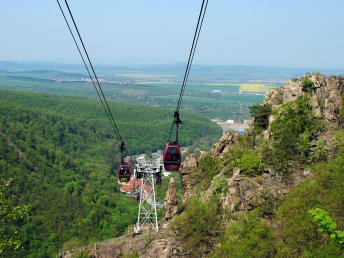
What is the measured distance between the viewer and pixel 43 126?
144 m

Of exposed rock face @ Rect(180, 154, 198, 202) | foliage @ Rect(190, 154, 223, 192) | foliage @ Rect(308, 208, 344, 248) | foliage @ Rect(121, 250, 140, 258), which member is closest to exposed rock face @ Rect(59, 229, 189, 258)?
foliage @ Rect(121, 250, 140, 258)

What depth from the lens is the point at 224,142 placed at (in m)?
37.5

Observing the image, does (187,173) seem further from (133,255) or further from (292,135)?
(292,135)

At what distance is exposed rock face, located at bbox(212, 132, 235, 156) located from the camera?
3678 cm

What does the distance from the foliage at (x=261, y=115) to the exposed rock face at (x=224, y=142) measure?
2724 millimetres

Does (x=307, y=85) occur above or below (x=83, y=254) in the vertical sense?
above

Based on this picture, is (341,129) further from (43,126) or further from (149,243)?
(43,126)

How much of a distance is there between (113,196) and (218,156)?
211 feet

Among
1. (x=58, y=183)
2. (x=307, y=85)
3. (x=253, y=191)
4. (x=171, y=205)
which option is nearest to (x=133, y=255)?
(x=171, y=205)

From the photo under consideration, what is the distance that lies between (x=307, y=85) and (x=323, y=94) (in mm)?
1598

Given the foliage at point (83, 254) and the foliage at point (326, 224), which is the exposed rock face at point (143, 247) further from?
the foliage at point (326, 224)

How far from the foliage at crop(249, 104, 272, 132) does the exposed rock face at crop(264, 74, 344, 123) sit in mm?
1269

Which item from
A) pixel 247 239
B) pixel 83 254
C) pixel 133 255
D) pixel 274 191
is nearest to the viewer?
pixel 247 239

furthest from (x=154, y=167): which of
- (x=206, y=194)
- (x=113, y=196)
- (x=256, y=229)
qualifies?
(x=113, y=196)
